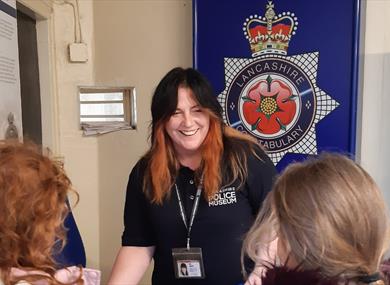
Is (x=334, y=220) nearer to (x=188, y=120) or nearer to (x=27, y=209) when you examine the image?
(x=27, y=209)

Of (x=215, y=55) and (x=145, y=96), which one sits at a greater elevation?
(x=215, y=55)

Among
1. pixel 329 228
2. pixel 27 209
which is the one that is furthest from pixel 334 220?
pixel 27 209

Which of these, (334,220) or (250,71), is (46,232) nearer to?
(334,220)

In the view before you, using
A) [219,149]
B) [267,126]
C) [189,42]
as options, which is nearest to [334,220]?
[219,149]

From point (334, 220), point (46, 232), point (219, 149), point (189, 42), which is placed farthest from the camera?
point (189, 42)

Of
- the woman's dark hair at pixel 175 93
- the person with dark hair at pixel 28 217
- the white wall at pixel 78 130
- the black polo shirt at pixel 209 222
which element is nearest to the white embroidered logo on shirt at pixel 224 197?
the black polo shirt at pixel 209 222

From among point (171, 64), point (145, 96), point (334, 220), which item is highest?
point (171, 64)

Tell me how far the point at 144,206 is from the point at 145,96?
1.08m

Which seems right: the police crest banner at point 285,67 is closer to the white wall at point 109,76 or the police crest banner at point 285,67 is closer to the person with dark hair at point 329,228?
the white wall at point 109,76

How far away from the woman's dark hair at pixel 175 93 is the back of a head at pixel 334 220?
68 cm

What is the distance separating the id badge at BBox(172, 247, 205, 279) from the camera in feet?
4.86

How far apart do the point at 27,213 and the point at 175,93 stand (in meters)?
0.69

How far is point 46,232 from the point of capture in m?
1.01

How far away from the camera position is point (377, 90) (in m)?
2.15
